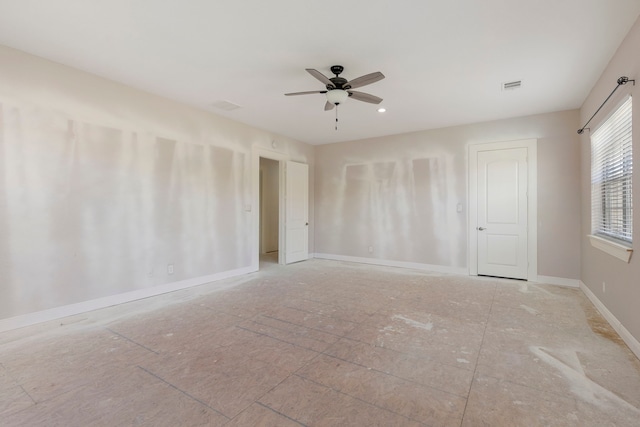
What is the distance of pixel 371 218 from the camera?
628 cm

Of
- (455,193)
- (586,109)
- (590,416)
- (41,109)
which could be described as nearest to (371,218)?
(455,193)

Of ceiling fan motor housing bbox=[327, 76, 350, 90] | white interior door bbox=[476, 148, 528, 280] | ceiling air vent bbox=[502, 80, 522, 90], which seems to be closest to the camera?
ceiling fan motor housing bbox=[327, 76, 350, 90]

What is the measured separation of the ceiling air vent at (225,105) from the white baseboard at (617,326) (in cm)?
506

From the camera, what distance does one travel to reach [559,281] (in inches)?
177

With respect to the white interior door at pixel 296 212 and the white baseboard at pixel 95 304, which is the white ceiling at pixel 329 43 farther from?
the white baseboard at pixel 95 304

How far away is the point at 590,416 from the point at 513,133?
14.2ft

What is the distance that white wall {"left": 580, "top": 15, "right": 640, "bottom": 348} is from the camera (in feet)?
7.75

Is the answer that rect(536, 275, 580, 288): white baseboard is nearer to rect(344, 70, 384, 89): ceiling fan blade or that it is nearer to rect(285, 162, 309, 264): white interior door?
rect(344, 70, 384, 89): ceiling fan blade

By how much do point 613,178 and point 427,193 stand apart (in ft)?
9.03

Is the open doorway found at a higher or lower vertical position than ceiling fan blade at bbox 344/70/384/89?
lower

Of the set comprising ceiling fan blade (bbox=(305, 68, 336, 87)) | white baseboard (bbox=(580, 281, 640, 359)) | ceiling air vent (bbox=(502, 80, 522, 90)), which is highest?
ceiling air vent (bbox=(502, 80, 522, 90))

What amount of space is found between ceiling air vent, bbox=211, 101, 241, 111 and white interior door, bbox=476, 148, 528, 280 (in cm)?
420

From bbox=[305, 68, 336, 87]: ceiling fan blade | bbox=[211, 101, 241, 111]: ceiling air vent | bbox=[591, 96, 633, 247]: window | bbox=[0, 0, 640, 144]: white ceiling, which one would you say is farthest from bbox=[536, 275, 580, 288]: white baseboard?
bbox=[211, 101, 241, 111]: ceiling air vent

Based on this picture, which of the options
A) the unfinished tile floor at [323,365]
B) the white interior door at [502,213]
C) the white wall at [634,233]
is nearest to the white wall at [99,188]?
the unfinished tile floor at [323,365]
